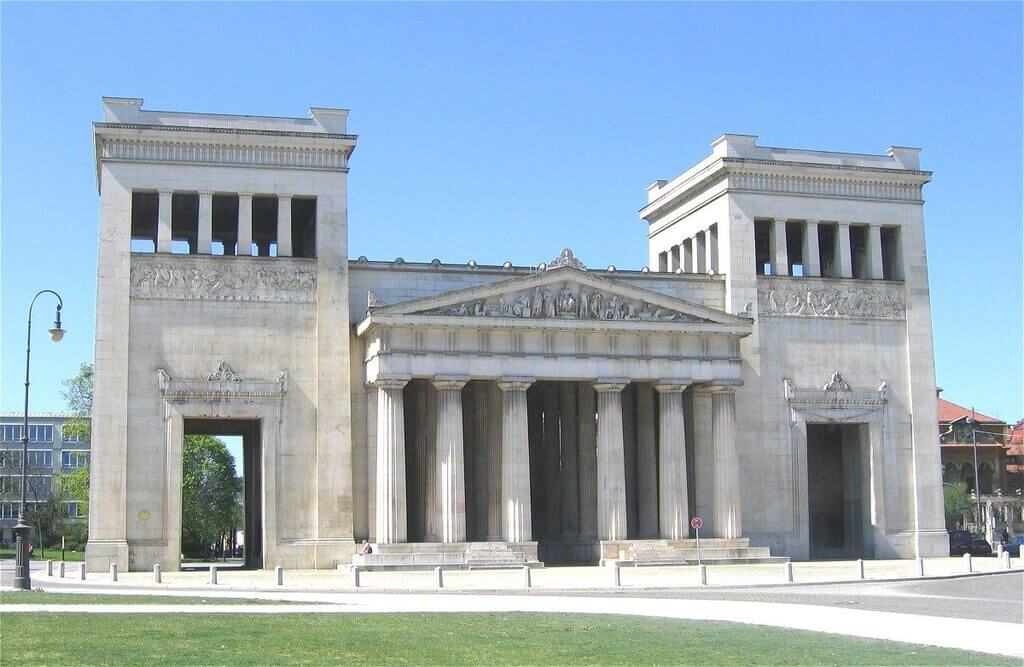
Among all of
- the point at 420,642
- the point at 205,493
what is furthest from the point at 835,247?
the point at 205,493

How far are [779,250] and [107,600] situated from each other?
149 ft

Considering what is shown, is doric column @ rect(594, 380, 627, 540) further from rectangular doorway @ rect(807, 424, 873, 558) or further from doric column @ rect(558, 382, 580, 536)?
rectangular doorway @ rect(807, 424, 873, 558)

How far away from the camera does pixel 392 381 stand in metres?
62.8

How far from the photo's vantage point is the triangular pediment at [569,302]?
64125 millimetres

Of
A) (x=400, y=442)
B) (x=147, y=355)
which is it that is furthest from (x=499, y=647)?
(x=147, y=355)

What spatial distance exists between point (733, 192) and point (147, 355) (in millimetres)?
32668

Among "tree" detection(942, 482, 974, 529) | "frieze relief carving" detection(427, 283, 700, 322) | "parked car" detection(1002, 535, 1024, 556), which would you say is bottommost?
"parked car" detection(1002, 535, 1024, 556)

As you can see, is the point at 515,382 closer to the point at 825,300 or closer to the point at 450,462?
the point at 450,462

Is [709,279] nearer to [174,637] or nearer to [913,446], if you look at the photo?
[913,446]

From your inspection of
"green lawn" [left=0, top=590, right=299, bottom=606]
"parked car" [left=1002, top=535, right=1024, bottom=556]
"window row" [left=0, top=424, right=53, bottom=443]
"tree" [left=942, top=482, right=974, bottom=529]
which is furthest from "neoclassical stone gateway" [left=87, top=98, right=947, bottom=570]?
"window row" [left=0, top=424, right=53, bottom=443]

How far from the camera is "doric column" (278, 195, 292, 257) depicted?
215ft

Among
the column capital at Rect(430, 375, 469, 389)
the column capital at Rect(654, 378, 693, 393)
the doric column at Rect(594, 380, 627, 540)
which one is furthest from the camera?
the column capital at Rect(654, 378, 693, 393)

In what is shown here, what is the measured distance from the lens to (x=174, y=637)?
27.2m

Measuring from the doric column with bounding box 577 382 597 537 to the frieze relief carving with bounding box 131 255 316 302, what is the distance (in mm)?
15756
